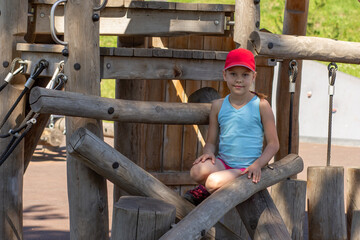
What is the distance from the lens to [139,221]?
10.9ft

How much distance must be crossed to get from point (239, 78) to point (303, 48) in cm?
78

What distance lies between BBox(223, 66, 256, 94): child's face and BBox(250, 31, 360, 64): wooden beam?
0.35m

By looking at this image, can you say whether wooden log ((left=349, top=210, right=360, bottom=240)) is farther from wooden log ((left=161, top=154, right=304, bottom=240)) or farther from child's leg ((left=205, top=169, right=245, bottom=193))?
child's leg ((left=205, top=169, right=245, bottom=193))

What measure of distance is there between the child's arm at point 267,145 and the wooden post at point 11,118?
1.91 meters

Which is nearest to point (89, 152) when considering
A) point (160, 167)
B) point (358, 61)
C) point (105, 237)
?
point (105, 237)

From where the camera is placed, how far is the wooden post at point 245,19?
14.3ft

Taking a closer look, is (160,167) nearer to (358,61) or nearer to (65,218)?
(65,218)

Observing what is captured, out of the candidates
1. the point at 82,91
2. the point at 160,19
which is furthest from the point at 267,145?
the point at 160,19

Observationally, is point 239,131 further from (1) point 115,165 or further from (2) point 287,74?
(2) point 287,74

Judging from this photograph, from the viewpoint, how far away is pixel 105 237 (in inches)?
161

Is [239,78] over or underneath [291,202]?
over

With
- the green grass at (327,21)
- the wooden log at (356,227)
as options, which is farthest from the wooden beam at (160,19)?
the green grass at (327,21)

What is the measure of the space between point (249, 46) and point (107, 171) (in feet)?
4.25

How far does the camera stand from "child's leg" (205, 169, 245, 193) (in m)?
3.77
